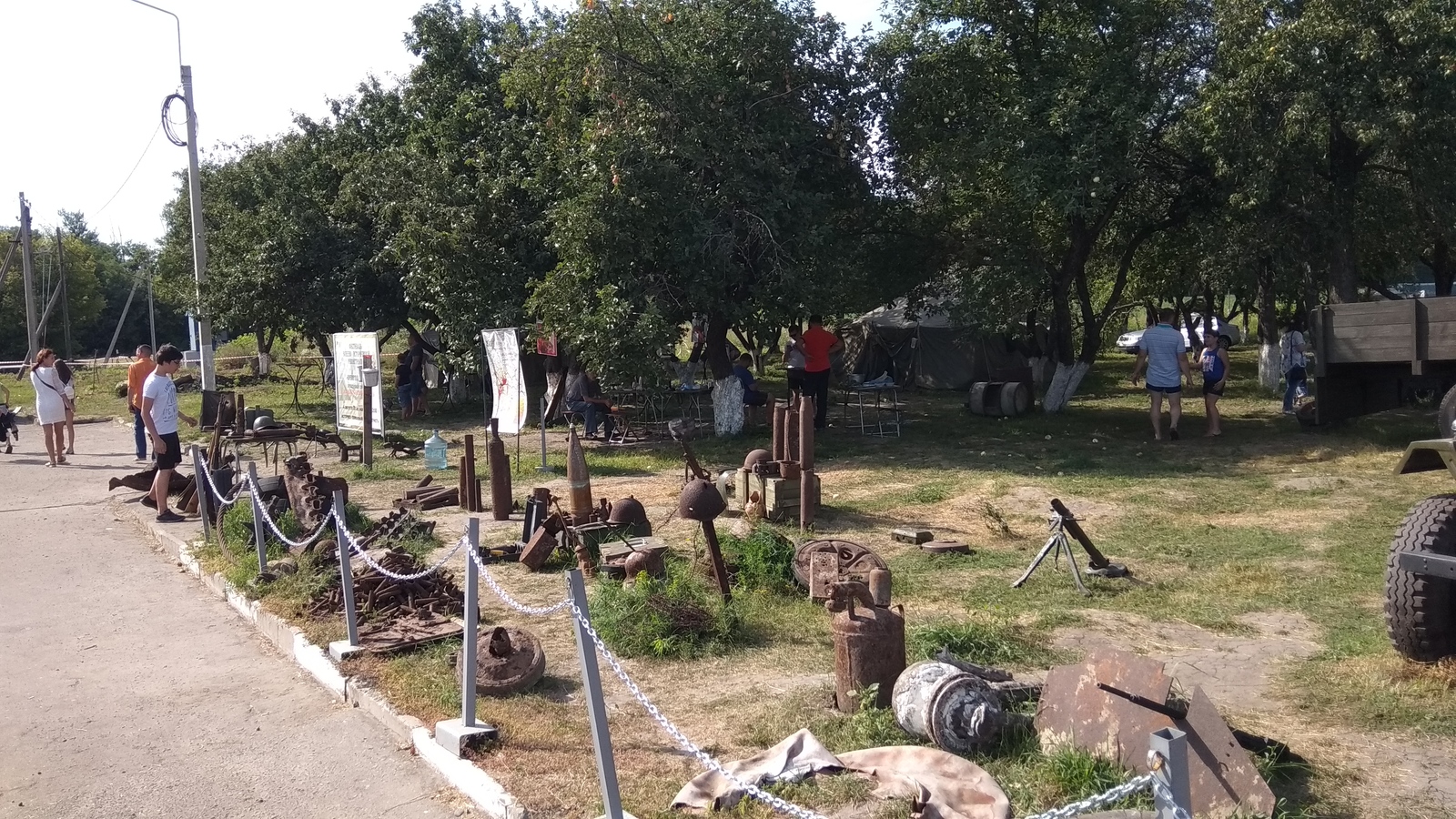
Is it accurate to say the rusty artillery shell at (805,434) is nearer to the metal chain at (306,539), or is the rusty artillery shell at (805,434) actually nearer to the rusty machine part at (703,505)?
the rusty machine part at (703,505)

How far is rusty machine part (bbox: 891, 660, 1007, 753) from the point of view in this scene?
4977mm

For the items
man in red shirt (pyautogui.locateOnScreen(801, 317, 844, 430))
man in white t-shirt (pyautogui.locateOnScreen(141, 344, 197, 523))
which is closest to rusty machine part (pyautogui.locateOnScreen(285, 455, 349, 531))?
man in white t-shirt (pyautogui.locateOnScreen(141, 344, 197, 523))

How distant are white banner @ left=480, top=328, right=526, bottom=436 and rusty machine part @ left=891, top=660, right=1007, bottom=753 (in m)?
8.74

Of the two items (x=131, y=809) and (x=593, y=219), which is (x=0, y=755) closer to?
(x=131, y=809)

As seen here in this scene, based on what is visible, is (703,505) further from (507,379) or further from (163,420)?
(163,420)

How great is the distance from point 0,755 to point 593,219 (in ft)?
36.6

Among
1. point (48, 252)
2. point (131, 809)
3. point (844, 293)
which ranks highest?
point (48, 252)

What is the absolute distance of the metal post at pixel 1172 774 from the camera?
2.72 m

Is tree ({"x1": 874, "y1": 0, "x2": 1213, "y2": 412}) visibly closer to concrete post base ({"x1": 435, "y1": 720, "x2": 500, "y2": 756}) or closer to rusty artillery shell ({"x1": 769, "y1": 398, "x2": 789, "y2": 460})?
rusty artillery shell ({"x1": 769, "y1": 398, "x2": 789, "y2": 460})

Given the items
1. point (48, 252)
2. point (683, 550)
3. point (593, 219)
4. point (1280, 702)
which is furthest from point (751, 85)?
point (48, 252)

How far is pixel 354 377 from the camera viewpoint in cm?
1530

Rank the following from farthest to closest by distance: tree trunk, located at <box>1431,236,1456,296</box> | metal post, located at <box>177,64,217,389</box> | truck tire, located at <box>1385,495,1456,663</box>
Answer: tree trunk, located at <box>1431,236,1456,296</box> → metal post, located at <box>177,64,217,389</box> → truck tire, located at <box>1385,495,1456,663</box>

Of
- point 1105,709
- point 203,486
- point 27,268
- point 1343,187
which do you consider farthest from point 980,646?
point 27,268

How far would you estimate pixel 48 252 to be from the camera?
6494cm
